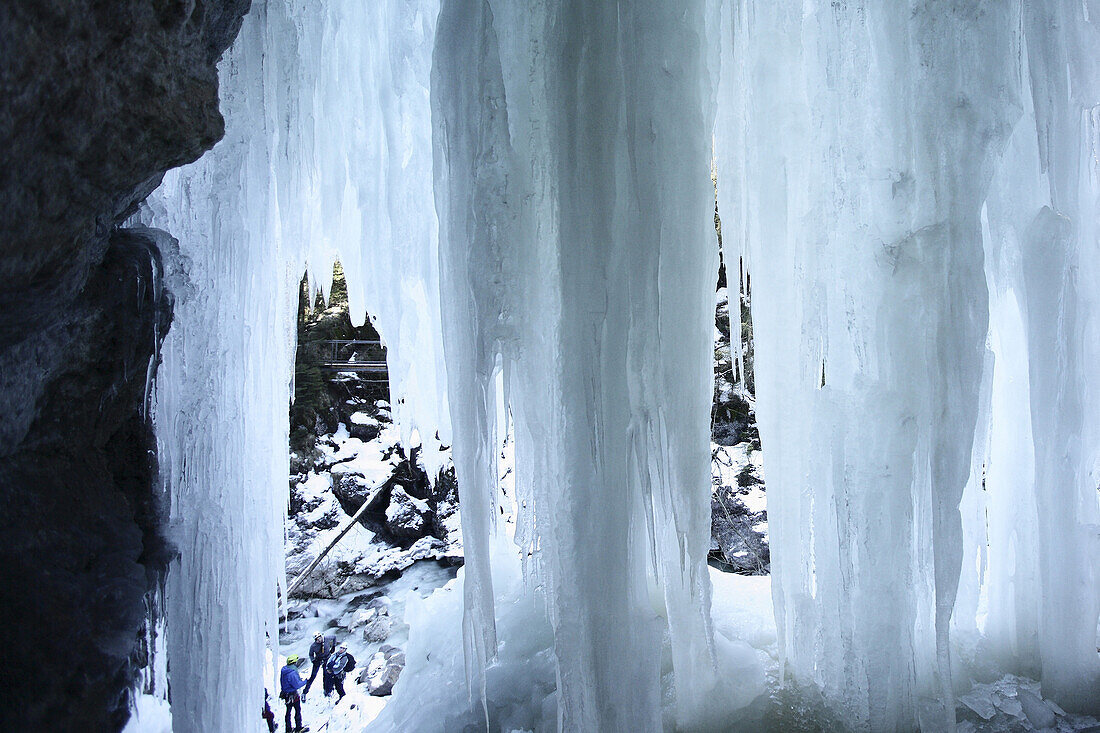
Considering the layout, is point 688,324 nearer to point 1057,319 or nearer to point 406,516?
point 1057,319

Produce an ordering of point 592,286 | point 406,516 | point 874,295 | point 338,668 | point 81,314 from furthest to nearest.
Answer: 1. point 406,516
2. point 338,668
3. point 874,295
4. point 592,286
5. point 81,314

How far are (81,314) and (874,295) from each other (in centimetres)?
333

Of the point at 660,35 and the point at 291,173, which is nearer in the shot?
the point at 660,35

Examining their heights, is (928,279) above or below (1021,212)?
below

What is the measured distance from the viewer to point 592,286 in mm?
2617

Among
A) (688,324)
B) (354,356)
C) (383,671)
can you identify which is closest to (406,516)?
(383,671)

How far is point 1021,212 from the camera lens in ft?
11.3

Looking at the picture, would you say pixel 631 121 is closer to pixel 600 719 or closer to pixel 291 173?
pixel 291 173

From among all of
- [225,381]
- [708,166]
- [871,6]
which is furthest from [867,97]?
[225,381]

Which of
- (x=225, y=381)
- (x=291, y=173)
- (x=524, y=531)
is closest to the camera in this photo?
(x=225, y=381)

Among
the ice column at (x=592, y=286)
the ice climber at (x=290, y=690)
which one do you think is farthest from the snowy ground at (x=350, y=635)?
the ice column at (x=592, y=286)

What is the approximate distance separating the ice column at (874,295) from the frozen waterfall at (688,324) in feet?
0.05

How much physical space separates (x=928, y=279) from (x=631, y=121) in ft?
4.86

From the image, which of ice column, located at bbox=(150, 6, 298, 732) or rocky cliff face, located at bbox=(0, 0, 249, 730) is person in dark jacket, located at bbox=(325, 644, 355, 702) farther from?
rocky cliff face, located at bbox=(0, 0, 249, 730)
